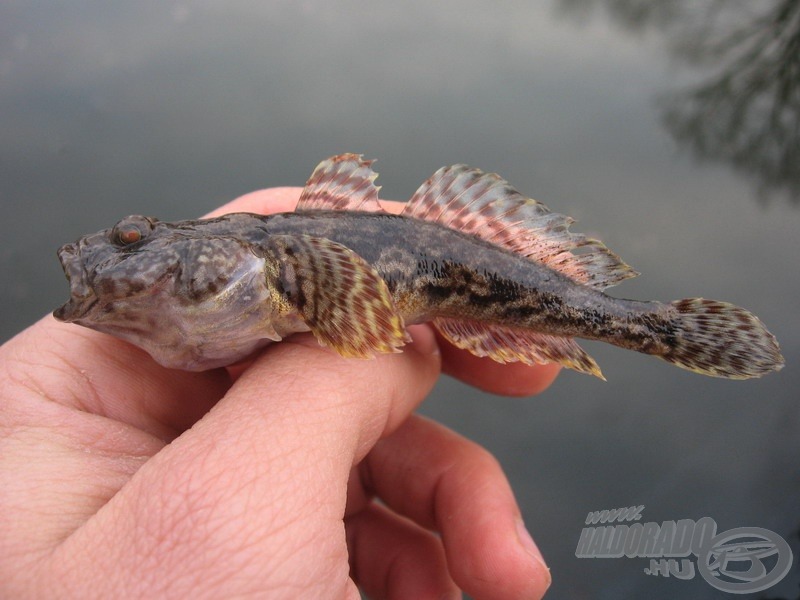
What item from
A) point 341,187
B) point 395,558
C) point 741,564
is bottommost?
point 395,558

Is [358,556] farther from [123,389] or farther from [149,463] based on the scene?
[149,463]

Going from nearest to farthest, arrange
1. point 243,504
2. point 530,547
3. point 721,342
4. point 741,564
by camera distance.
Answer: point 243,504
point 721,342
point 741,564
point 530,547

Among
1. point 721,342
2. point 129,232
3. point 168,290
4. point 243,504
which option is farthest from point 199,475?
point 721,342

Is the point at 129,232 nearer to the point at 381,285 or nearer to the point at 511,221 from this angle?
the point at 381,285

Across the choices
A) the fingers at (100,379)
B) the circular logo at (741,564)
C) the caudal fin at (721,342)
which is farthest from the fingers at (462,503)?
the fingers at (100,379)

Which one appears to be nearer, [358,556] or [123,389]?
[123,389]

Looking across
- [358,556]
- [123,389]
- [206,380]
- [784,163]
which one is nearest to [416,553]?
[358,556]

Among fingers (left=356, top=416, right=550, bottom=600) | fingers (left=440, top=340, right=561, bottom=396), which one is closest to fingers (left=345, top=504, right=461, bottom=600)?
fingers (left=356, top=416, right=550, bottom=600)
